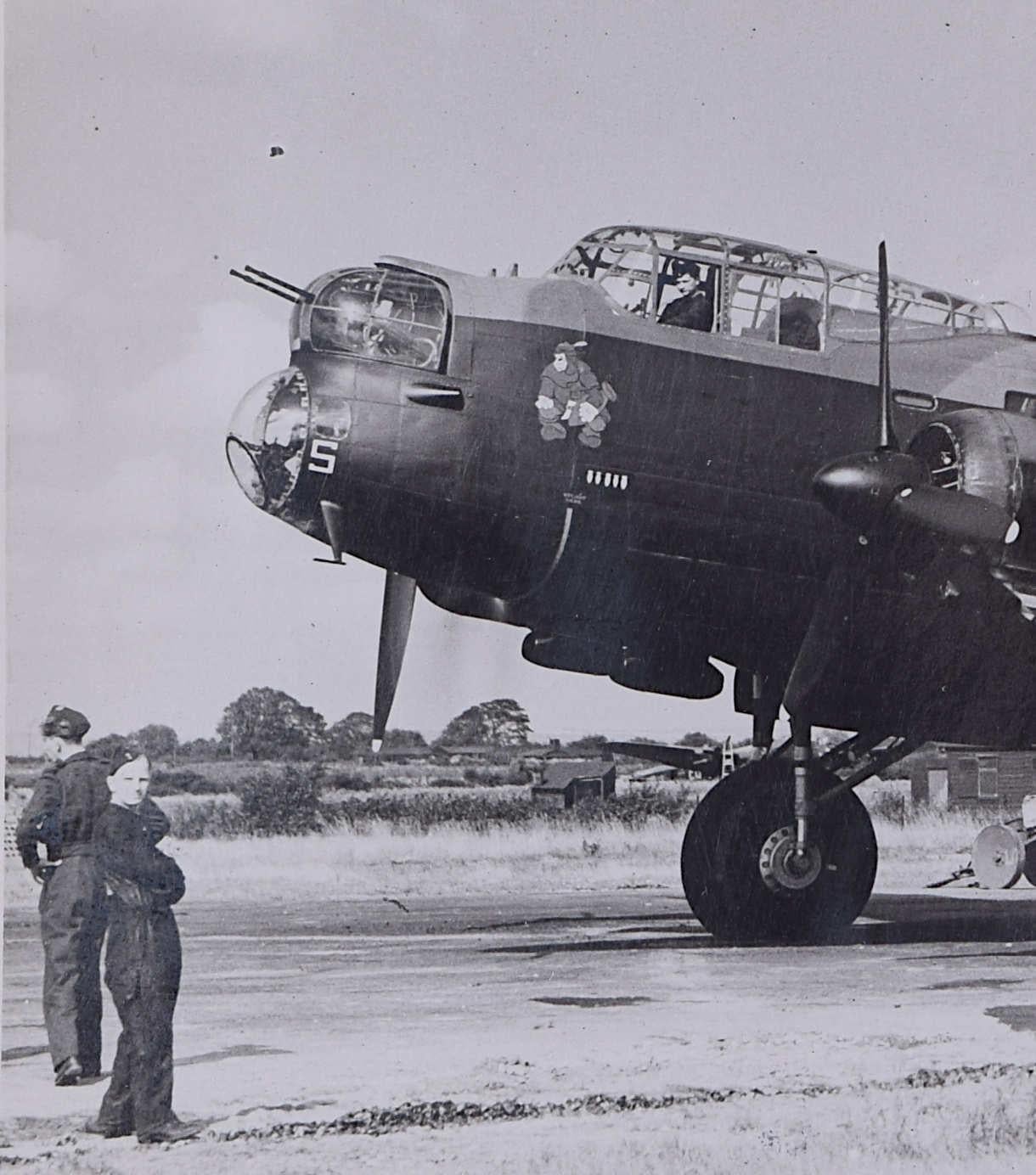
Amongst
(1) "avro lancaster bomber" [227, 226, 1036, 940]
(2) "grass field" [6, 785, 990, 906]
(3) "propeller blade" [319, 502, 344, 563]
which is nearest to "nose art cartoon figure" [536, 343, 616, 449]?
(1) "avro lancaster bomber" [227, 226, 1036, 940]

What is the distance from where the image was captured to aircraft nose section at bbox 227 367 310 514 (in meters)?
10.5

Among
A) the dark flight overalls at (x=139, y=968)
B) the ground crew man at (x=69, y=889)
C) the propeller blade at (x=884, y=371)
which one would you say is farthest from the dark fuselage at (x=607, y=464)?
the dark flight overalls at (x=139, y=968)

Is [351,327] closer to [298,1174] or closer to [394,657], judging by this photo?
[394,657]

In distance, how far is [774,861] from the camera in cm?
1202

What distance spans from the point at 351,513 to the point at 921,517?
3673 millimetres

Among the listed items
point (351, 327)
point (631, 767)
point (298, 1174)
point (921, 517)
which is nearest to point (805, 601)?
point (921, 517)

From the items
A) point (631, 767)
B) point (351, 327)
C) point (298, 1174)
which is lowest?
point (298, 1174)

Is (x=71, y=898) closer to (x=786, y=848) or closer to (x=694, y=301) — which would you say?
(x=786, y=848)

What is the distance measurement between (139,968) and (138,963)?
0.03 meters

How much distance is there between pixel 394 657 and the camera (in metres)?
12.1

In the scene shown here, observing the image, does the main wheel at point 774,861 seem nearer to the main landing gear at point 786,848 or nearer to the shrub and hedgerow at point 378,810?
the main landing gear at point 786,848

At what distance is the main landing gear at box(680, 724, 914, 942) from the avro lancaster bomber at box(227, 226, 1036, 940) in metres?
0.02

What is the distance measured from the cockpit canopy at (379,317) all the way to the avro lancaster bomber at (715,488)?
2cm

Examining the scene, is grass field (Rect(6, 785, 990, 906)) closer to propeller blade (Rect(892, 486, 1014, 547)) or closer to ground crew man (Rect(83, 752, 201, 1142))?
ground crew man (Rect(83, 752, 201, 1142))
